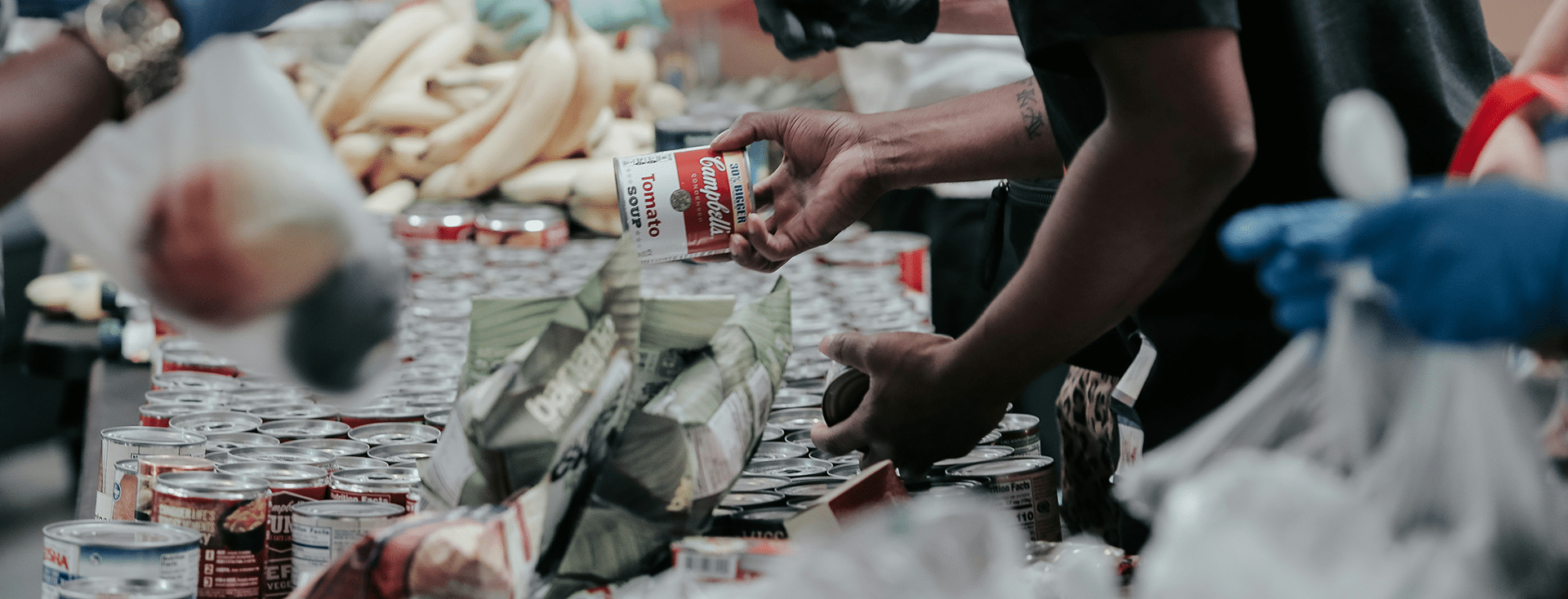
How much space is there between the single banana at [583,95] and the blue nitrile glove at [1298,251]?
8.34 ft

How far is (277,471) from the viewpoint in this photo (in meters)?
1.09

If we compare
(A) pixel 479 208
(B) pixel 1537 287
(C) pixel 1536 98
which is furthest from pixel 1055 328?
(A) pixel 479 208

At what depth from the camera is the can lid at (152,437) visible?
114 centimetres

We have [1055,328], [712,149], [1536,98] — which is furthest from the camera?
[712,149]

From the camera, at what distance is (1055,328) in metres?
1.05

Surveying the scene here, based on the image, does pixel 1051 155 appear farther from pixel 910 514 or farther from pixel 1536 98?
pixel 910 514

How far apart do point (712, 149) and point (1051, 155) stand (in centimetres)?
41

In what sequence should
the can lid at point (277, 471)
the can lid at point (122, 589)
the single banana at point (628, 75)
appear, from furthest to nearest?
the single banana at point (628, 75) → the can lid at point (277, 471) → the can lid at point (122, 589)

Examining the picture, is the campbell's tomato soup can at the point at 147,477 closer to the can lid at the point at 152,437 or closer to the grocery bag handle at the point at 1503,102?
the can lid at the point at 152,437

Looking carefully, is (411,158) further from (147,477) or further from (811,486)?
(811,486)

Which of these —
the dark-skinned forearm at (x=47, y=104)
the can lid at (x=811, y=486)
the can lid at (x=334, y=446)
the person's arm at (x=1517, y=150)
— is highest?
the dark-skinned forearm at (x=47, y=104)

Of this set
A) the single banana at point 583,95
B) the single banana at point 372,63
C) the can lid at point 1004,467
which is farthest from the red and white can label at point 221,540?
the single banana at point 372,63

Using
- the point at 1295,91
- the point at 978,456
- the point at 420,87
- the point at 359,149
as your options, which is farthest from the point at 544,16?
the point at 1295,91

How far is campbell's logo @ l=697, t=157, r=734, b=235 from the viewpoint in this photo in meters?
1.33
